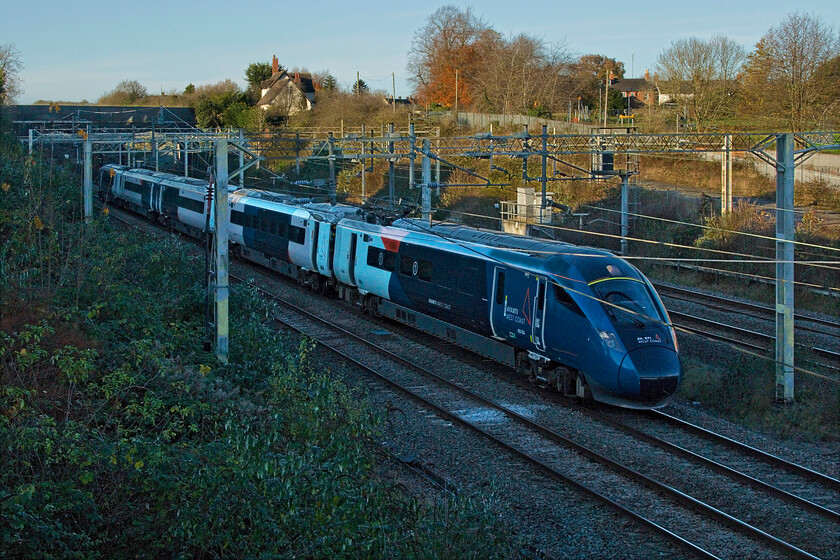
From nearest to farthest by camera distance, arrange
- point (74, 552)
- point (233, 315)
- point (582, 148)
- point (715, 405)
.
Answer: point (74, 552) → point (715, 405) → point (233, 315) → point (582, 148)

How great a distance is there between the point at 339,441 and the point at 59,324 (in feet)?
15.3

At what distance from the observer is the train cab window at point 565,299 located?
12469 mm

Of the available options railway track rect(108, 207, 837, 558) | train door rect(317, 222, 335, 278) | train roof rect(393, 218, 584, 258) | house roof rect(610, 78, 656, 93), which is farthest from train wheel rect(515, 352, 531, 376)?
house roof rect(610, 78, 656, 93)

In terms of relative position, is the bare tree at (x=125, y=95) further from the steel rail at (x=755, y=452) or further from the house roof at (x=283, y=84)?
the steel rail at (x=755, y=452)

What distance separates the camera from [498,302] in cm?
1425

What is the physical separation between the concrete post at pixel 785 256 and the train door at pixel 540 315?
4017 millimetres

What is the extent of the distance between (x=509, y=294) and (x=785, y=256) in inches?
184

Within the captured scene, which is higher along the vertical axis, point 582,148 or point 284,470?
point 582,148

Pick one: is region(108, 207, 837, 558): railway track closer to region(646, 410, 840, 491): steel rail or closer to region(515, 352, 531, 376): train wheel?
region(646, 410, 840, 491): steel rail

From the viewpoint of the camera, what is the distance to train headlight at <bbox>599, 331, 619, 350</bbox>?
12.0 m

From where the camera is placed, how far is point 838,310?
2105 cm

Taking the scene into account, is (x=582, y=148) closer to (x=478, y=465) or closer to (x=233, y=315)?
(x=233, y=315)

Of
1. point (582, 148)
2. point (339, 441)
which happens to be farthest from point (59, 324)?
point (582, 148)

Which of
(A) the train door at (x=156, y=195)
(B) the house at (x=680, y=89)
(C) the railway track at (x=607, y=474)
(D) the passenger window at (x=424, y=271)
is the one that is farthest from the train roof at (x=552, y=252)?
(B) the house at (x=680, y=89)
